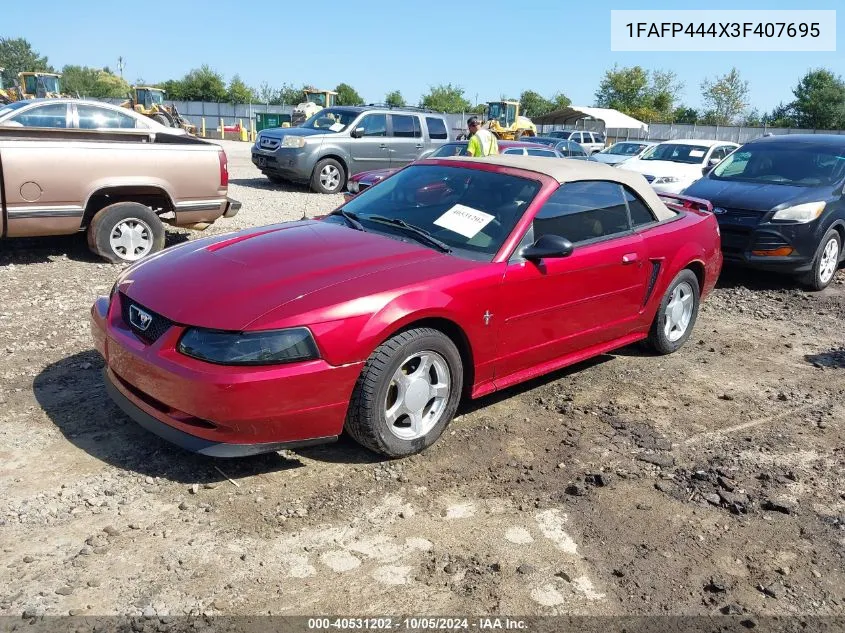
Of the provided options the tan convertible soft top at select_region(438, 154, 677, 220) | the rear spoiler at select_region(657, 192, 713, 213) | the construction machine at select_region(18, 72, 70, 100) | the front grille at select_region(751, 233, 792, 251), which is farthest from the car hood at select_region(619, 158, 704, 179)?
the construction machine at select_region(18, 72, 70, 100)

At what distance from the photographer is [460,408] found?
4539 millimetres

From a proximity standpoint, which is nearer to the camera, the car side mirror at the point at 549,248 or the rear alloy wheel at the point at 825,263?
the car side mirror at the point at 549,248

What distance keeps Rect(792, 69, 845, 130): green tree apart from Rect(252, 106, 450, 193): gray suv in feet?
181

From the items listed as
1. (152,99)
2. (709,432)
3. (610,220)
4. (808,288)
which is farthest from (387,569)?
(152,99)

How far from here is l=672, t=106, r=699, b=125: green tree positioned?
231 ft

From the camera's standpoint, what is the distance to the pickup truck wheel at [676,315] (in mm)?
5535

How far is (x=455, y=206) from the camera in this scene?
446 centimetres

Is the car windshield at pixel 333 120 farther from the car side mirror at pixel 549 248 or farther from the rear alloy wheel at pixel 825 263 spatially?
the car side mirror at pixel 549 248

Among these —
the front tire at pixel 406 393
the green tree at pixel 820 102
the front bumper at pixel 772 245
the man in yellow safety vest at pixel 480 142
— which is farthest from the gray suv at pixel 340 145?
the green tree at pixel 820 102

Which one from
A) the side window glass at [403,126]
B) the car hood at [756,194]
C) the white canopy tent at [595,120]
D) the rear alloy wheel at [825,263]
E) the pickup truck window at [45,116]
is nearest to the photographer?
the car hood at [756,194]

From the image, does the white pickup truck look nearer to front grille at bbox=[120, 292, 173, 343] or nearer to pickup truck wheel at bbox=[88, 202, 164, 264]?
pickup truck wheel at bbox=[88, 202, 164, 264]

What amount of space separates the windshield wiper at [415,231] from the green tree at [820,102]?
6489cm

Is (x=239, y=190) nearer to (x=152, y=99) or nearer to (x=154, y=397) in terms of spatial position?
(x=154, y=397)

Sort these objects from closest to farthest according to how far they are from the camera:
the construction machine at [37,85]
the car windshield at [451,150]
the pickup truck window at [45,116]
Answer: the pickup truck window at [45,116] → the car windshield at [451,150] → the construction machine at [37,85]
